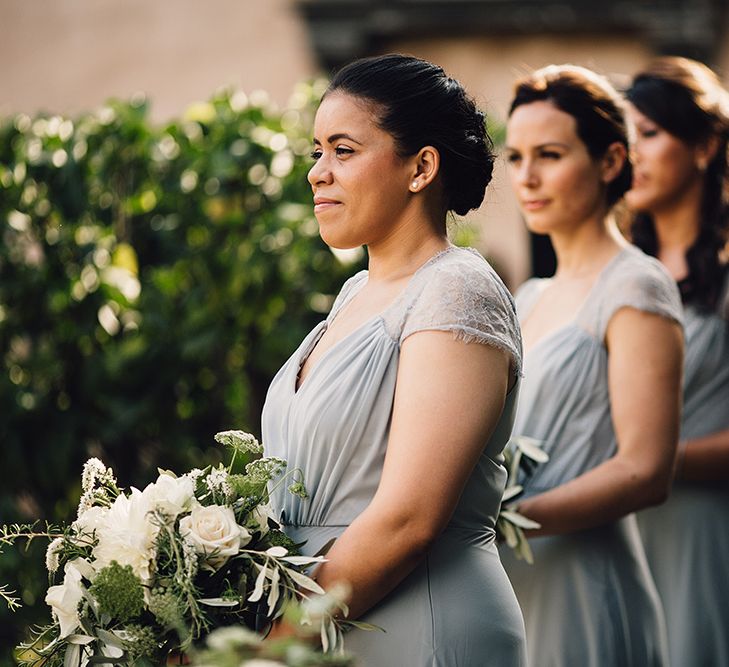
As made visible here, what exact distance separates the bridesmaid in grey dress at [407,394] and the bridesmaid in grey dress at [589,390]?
0.70 m

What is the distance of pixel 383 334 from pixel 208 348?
9.15 ft

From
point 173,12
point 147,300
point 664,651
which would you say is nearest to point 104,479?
point 664,651

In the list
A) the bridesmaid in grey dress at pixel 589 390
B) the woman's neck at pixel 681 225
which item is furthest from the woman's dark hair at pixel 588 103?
the woman's neck at pixel 681 225

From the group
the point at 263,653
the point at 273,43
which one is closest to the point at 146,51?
the point at 273,43

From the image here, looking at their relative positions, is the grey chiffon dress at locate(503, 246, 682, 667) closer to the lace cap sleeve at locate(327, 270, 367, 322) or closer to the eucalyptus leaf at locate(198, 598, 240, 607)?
the lace cap sleeve at locate(327, 270, 367, 322)

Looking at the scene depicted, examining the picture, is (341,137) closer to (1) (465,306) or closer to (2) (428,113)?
(2) (428,113)

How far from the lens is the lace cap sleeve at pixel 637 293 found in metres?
3.33

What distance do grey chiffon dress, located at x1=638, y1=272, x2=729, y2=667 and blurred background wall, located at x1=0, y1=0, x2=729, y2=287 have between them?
19.1ft

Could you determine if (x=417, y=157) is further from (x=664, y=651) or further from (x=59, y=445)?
(x=59, y=445)

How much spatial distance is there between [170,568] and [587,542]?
1484 millimetres

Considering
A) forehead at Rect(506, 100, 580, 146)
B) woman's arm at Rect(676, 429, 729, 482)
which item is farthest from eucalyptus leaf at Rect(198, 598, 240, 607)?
woman's arm at Rect(676, 429, 729, 482)

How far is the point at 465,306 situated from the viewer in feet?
7.90

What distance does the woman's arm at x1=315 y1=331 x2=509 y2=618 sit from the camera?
2.31 metres

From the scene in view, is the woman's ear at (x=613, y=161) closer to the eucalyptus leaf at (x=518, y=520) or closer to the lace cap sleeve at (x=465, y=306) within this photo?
the eucalyptus leaf at (x=518, y=520)
